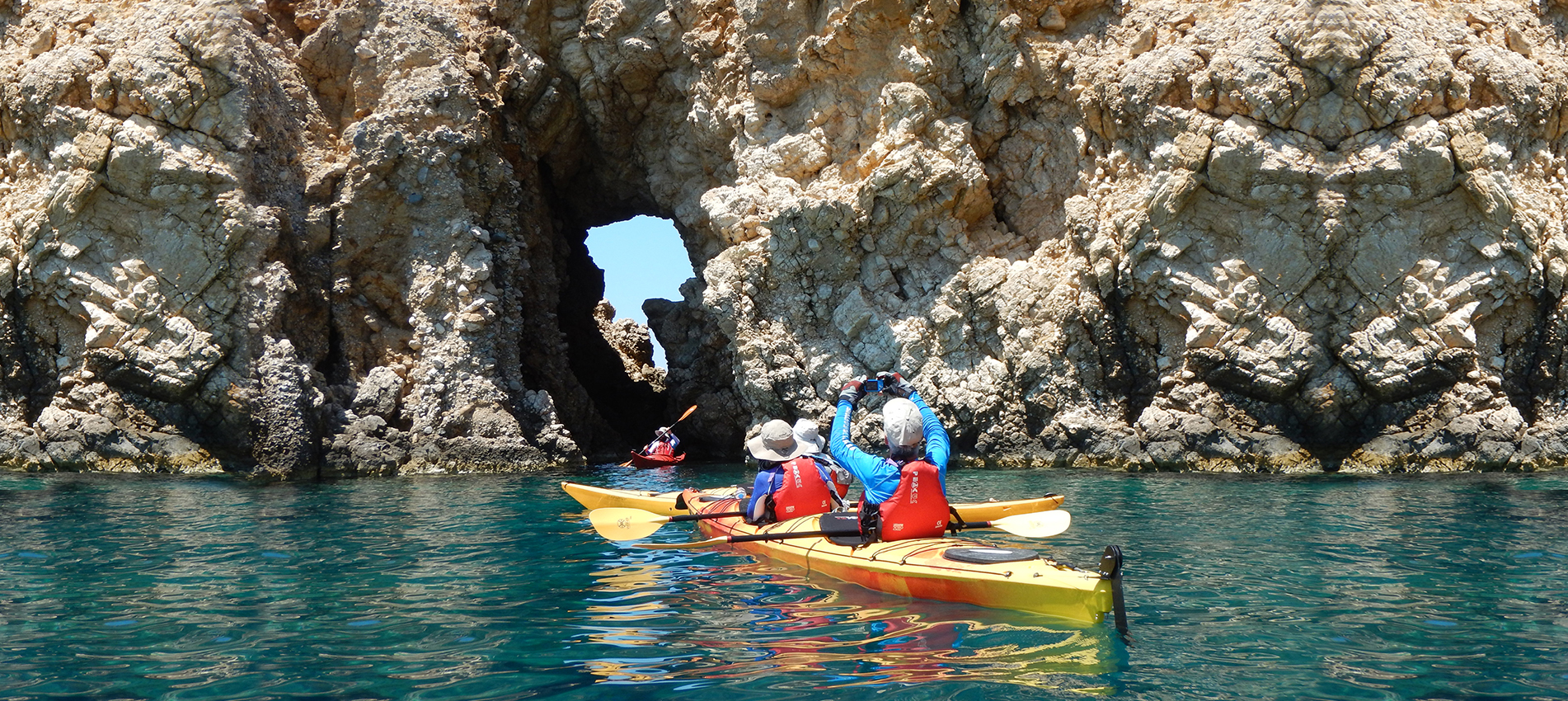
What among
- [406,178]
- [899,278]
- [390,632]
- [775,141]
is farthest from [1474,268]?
[406,178]

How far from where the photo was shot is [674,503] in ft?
36.0

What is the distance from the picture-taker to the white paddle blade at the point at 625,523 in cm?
793

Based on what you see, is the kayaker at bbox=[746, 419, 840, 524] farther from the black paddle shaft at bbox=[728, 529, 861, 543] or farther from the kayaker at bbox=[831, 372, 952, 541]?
the kayaker at bbox=[831, 372, 952, 541]

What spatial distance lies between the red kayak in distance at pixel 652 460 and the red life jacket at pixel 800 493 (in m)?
11.2

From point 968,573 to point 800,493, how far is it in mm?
2523

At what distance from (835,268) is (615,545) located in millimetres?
10954

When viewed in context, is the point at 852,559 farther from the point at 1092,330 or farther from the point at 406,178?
the point at 406,178

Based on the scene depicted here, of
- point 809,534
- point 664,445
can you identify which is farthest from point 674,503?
point 664,445

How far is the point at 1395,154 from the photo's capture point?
558 inches

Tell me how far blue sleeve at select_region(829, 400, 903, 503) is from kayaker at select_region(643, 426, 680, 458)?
40.3 feet

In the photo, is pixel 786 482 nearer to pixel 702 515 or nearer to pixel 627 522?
pixel 702 515

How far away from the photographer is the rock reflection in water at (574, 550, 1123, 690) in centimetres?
497

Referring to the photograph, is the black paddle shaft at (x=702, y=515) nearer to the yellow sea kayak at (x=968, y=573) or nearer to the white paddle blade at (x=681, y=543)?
the white paddle blade at (x=681, y=543)

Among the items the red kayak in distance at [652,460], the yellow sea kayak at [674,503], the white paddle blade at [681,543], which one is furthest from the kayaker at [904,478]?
the red kayak in distance at [652,460]
